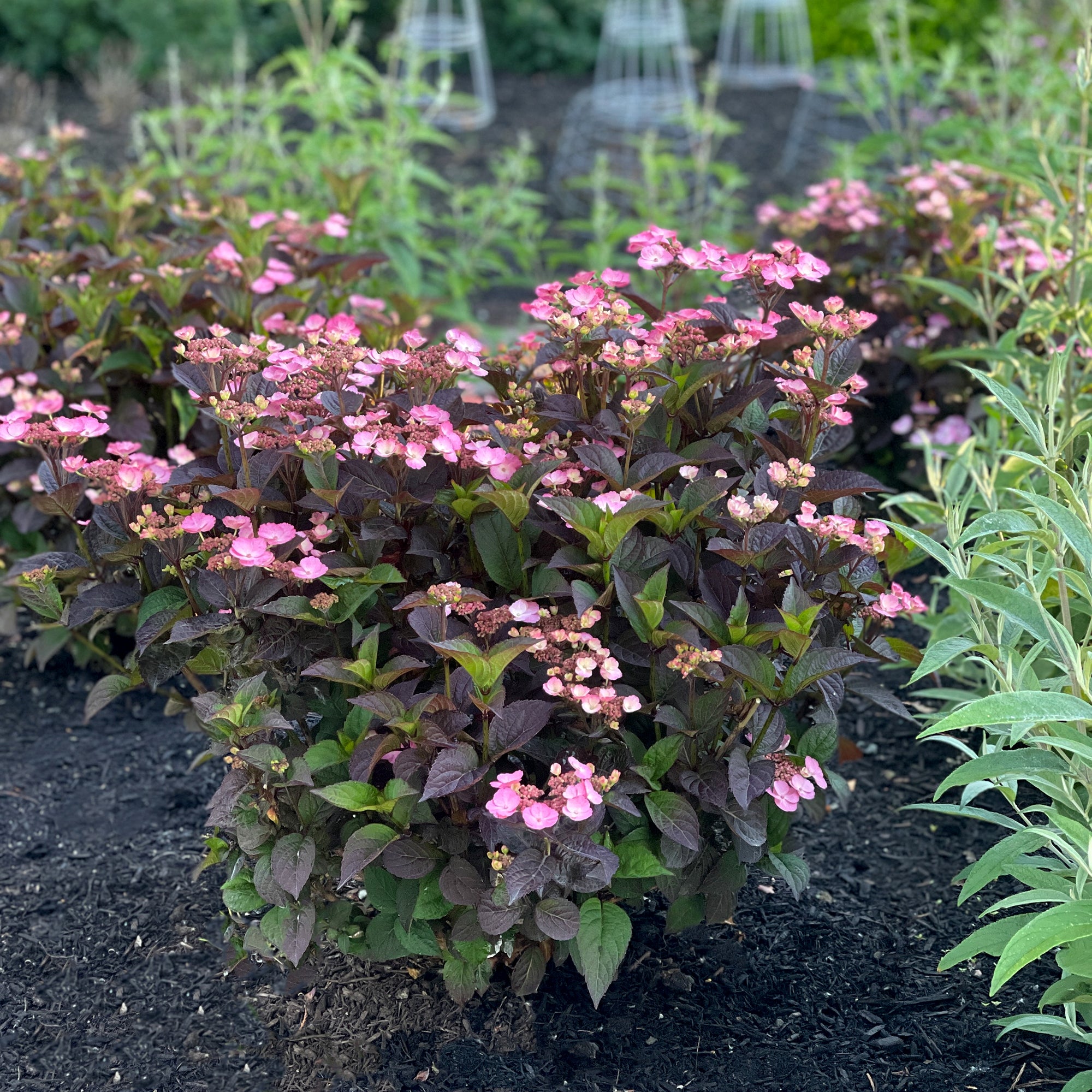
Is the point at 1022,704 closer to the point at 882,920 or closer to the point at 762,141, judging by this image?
the point at 882,920

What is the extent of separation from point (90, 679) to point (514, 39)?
8.02 meters

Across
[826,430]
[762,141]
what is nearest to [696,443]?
[826,430]

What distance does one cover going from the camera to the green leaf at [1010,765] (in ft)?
4.51

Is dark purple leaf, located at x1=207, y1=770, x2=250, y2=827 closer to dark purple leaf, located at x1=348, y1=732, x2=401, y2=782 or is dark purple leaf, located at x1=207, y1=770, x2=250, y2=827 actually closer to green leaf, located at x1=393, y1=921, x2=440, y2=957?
dark purple leaf, located at x1=348, y1=732, x2=401, y2=782

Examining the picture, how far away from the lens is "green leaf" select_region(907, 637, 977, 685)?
1.41m

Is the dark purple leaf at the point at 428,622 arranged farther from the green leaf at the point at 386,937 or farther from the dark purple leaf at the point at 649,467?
the green leaf at the point at 386,937

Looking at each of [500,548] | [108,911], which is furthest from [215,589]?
[108,911]

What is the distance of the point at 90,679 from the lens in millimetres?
2600

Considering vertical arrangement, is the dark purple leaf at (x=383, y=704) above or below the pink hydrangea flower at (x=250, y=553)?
below

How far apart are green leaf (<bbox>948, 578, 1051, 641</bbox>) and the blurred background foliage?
739 cm

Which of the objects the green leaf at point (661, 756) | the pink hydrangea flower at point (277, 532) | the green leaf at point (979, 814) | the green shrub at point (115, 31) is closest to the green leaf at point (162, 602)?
the pink hydrangea flower at point (277, 532)

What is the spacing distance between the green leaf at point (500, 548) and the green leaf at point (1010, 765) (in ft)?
2.03

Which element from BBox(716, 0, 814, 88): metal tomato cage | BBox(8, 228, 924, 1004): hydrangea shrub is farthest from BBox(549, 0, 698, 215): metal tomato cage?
BBox(8, 228, 924, 1004): hydrangea shrub

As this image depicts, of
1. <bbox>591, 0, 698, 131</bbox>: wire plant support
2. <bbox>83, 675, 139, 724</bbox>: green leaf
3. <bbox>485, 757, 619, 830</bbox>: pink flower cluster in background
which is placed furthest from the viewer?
<bbox>591, 0, 698, 131</bbox>: wire plant support
